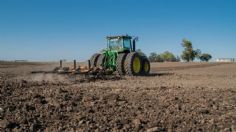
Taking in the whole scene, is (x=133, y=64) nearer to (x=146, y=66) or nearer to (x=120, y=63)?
(x=120, y=63)

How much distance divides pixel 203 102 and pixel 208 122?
2.07m

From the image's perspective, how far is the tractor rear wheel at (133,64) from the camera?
1803 centimetres

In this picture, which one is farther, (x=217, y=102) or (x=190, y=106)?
(x=217, y=102)

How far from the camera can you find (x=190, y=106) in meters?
7.95

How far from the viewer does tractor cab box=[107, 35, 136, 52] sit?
19.6 metres

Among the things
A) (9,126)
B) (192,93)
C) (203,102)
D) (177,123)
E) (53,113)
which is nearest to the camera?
(9,126)

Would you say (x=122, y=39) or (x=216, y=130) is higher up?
(x=122, y=39)

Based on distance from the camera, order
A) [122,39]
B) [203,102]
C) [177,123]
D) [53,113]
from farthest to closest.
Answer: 1. [122,39]
2. [203,102]
3. [53,113]
4. [177,123]

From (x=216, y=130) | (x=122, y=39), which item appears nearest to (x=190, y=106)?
(x=216, y=130)

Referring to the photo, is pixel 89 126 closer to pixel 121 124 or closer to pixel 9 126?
pixel 121 124

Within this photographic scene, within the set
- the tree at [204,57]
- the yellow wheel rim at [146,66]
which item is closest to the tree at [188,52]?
the tree at [204,57]

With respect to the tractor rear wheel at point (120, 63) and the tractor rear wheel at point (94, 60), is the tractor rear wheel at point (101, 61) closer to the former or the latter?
the tractor rear wheel at point (94, 60)

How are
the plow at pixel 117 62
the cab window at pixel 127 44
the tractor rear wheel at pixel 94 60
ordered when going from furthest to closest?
1. the tractor rear wheel at pixel 94 60
2. the cab window at pixel 127 44
3. the plow at pixel 117 62

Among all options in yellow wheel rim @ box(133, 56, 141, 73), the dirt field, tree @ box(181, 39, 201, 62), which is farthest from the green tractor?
tree @ box(181, 39, 201, 62)
